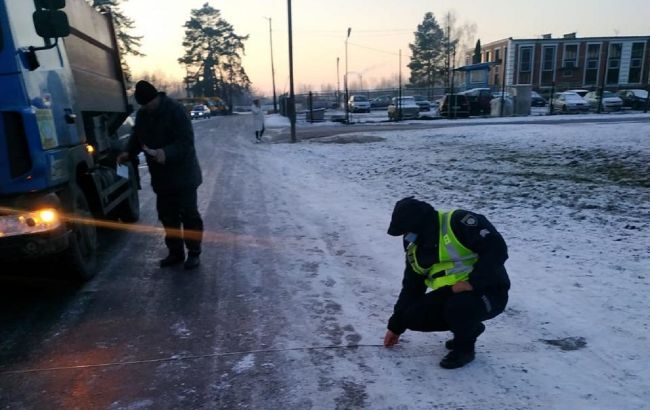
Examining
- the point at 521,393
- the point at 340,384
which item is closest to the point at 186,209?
the point at 340,384

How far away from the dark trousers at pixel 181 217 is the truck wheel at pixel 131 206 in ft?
7.02

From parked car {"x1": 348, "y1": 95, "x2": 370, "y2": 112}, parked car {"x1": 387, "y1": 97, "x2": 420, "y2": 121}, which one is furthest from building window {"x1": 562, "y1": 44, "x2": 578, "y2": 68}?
parked car {"x1": 387, "y1": 97, "x2": 420, "y2": 121}

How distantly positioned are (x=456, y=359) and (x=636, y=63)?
7046cm

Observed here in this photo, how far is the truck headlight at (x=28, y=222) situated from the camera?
12.1ft

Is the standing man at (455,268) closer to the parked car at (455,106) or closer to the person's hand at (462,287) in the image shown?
the person's hand at (462,287)

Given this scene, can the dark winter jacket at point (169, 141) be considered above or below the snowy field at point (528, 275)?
Answer: above

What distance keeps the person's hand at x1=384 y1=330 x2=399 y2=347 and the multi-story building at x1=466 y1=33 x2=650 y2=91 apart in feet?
202

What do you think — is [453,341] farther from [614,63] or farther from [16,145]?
[614,63]

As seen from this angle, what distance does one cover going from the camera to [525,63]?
61.0m

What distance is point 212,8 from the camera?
78.4 meters

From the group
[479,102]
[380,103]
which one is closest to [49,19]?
[479,102]

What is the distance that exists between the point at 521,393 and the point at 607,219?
13.6 ft

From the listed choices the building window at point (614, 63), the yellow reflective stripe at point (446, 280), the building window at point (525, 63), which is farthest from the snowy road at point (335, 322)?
the building window at point (614, 63)

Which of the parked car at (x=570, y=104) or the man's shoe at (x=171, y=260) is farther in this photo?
the parked car at (x=570, y=104)
